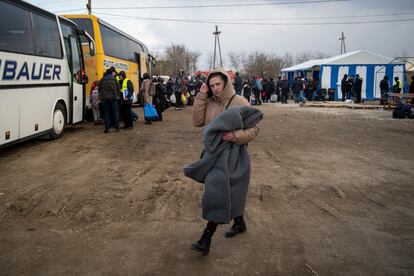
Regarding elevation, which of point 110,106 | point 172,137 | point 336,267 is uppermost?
point 110,106

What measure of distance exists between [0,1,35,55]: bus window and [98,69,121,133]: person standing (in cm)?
257

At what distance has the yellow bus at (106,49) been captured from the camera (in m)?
13.6

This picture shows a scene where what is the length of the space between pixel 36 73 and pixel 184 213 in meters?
5.66

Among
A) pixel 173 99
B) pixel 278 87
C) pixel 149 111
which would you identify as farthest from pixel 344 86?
pixel 149 111

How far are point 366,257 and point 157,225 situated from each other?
2290 millimetres

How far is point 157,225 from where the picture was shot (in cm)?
451

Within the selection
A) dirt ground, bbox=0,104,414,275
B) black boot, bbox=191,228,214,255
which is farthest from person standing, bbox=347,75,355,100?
black boot, bbox=191,228,214,255

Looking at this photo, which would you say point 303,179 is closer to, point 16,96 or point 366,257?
point 366,257

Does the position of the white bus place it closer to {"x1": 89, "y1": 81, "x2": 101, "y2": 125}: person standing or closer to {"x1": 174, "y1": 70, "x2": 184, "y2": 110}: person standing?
{"x1": 89, "y1": 81, "x2": 101, "y2": 125}: person standing

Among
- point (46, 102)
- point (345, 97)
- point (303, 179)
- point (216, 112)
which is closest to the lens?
point (216, 112)

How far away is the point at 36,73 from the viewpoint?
338 inches

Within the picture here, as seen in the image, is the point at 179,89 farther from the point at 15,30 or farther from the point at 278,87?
the point at 15,30

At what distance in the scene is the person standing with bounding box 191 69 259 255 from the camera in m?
3.56

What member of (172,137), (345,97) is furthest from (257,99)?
(172,137)
